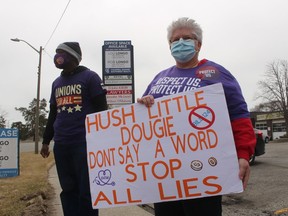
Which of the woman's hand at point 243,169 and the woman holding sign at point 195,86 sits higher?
the woman holding sign at point 195,86

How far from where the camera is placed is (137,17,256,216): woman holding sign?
2.40 m

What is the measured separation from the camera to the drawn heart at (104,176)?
2660 millimetres

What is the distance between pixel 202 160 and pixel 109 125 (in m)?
0.71

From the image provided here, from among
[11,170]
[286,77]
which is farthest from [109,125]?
[286,77]

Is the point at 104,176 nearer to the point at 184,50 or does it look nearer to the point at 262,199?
the point at 184,50

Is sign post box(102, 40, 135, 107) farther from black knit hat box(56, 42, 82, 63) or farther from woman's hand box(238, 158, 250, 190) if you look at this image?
woman's hand box(238, 158, 250, 190)

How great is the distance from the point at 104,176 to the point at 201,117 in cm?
76

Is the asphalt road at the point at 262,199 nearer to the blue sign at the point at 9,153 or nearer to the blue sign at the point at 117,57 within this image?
the blue sign at the point at 117,57

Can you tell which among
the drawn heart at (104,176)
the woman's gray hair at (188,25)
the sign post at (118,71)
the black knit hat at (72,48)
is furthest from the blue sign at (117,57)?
the drawn heart at (104,176)

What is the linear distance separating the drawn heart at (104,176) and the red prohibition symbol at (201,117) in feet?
2.15

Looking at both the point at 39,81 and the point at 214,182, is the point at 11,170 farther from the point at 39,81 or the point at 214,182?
the point at 39,81

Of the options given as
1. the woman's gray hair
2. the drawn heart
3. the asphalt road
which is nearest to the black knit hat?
the woman's gray hair

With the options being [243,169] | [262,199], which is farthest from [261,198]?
[243,169]

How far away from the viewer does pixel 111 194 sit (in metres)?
2.63
